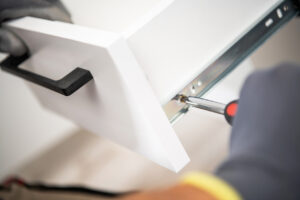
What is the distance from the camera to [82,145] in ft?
3.03

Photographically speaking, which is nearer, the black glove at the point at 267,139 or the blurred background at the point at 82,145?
the black glove at the point at 267,139

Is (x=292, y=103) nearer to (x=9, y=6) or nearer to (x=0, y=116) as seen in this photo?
(x=9, y=6)

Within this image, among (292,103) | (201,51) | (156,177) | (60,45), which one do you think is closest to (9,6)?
(60,45)

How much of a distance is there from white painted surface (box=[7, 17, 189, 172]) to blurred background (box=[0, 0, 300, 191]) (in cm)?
19

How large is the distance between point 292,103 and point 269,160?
1.7 inches

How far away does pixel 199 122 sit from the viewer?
442 mm

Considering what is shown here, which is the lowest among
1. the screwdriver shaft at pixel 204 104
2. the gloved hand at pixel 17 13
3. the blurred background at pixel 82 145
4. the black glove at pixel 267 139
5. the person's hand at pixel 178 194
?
the blurred background at pixel 82 145

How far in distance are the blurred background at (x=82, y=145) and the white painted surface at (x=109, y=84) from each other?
0.19 m

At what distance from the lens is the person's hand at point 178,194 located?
0.14 metres

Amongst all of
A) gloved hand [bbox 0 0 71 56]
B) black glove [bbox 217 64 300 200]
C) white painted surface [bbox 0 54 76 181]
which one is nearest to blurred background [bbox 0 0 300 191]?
white painted surface [bbox 0 54 76 181]

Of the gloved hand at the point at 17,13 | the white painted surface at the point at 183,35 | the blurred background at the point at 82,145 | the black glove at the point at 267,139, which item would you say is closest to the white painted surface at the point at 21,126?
the blurred background at the point at 82,145

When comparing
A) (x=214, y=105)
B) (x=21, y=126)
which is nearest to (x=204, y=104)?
(x=214, y=105)

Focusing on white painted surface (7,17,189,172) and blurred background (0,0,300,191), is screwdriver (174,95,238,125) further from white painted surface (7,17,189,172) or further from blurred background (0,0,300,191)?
blurred background (0,0,300,191)

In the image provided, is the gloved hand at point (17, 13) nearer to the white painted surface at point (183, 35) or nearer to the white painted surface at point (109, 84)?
the white painted surface at point (109, 84)
